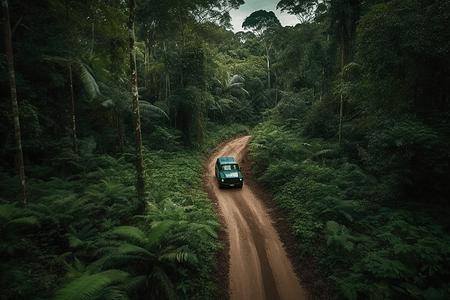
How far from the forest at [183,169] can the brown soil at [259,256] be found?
0.43 meters

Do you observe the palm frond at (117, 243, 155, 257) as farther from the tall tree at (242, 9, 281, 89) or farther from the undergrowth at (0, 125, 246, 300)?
the tall tree at (242, 9, 281, 89)

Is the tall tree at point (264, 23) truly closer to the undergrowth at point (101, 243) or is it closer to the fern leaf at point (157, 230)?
the undergrowth at point (101, 243)

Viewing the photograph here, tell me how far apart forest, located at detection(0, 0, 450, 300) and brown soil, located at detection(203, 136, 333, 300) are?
0.43 metres

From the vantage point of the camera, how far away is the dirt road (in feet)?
20.4

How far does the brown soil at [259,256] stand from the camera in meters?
6.17

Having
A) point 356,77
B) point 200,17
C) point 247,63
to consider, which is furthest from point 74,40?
point 247,63

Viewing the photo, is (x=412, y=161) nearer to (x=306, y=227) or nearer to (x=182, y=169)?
(x=306, y=227)

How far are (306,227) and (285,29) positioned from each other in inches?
1340

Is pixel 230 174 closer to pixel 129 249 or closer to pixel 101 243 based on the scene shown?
pixel 101 243

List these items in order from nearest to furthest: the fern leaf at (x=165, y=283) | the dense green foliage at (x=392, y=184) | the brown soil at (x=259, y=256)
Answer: the fern leaf at (x=165, y=283)
the dense green foliage at (x=392, y=184)
the brown soil at (x=259, y=256)

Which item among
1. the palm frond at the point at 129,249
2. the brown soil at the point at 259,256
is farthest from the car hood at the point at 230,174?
the palm frond at the point at 129,249

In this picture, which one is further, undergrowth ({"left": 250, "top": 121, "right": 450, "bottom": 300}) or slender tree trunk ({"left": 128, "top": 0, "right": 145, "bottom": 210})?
slender tree trunk ({"left": 128, "top": 0, "right": 145, "bottom": 210})

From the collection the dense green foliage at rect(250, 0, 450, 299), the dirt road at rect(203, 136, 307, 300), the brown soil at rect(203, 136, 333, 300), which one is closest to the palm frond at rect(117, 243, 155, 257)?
the brown soil at rect(203, 136, 333, 300)

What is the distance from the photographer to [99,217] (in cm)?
838
